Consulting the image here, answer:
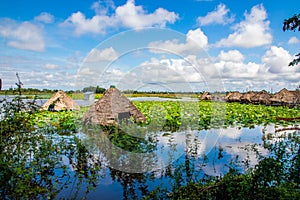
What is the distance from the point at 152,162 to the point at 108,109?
3365mm

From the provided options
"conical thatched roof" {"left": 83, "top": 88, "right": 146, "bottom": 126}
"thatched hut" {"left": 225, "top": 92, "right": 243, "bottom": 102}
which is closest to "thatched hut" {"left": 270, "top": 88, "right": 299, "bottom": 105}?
"thatched hut" {"left": 225, "top": 92, "right": 243, "bottom": 102}

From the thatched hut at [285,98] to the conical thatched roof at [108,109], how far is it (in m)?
22.5

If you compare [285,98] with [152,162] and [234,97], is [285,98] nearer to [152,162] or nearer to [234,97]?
[234,97]

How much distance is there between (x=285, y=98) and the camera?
86.4 feet

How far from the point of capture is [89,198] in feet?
13.5

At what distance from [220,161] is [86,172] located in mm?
2914

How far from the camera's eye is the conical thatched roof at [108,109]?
8273 mm

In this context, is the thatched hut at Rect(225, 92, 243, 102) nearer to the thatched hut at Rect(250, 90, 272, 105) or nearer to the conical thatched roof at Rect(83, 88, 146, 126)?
the thatched hut at Rect(250, 90, 272, 105)

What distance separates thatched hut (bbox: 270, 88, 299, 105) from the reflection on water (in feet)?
68.9

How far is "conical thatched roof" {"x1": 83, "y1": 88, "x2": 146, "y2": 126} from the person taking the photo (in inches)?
326

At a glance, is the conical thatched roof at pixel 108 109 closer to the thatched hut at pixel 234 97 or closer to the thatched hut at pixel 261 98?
the thatched hut at pixel 261 98

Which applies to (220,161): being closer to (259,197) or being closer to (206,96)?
(259,197)

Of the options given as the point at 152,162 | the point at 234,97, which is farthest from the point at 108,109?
the point at 234,97

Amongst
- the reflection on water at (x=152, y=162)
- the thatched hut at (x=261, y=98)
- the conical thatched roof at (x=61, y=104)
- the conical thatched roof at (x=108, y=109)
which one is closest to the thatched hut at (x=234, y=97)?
the thatched hut at (x=261, y=98)
